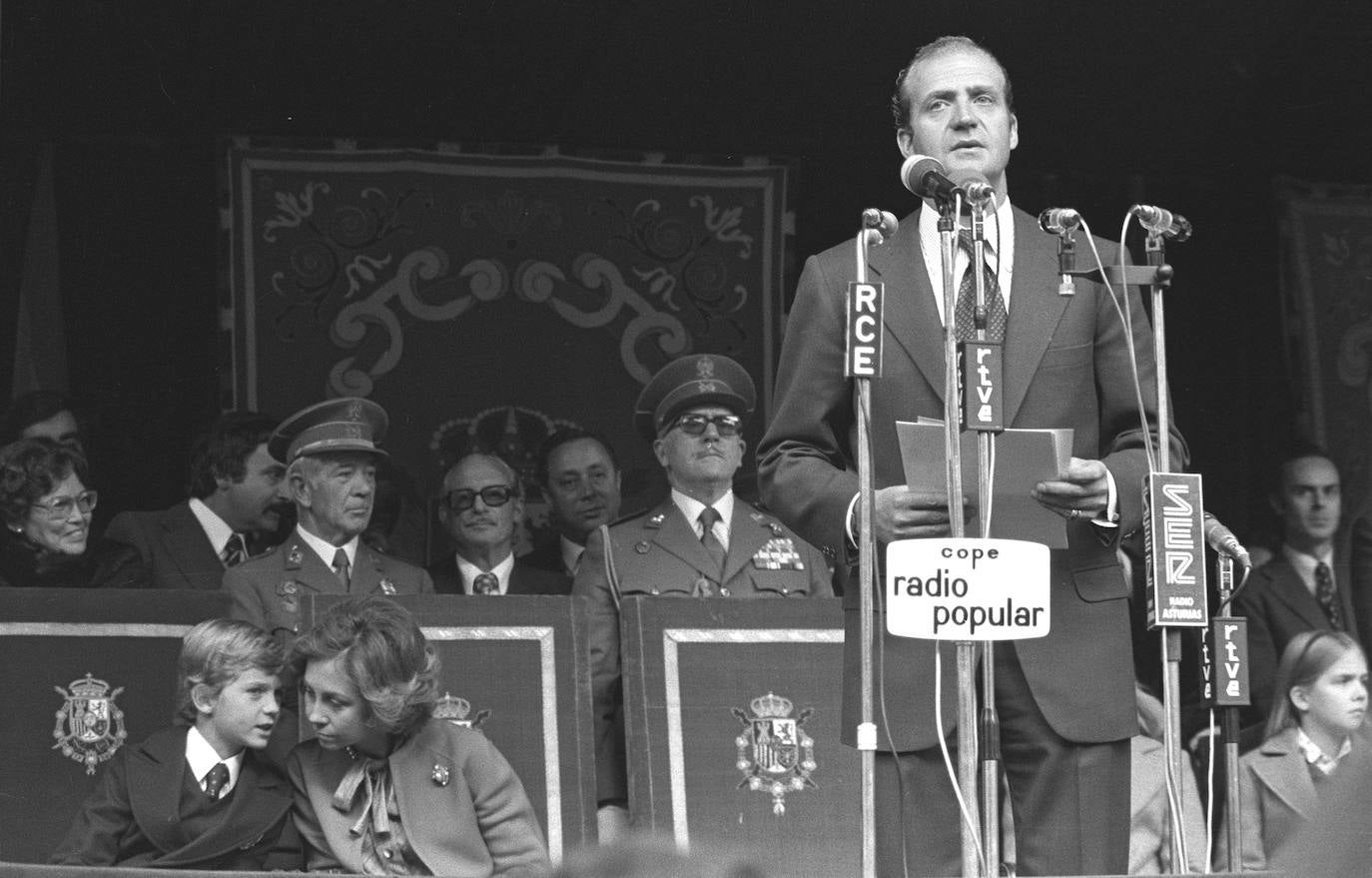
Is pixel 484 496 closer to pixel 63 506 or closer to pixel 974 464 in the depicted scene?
pixel 63 506

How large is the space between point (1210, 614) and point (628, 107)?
4.46 meters

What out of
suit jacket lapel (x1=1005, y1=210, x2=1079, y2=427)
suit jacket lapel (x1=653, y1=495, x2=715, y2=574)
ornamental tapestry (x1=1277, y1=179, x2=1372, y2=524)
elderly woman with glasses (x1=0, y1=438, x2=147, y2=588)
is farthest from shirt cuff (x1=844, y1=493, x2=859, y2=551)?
ornamental tapestry (x1=1277, y1=179, x2=1372, y2=524)

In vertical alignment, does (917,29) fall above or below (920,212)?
above

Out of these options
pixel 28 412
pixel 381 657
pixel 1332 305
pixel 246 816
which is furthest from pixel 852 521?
pixel 1332 305

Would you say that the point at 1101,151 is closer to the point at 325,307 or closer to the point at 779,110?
the point at 779,110

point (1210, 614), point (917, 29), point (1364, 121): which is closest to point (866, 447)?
point (1210, 614)

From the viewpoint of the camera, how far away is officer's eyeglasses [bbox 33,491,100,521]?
552 centimetres

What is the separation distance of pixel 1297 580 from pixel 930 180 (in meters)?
4.48

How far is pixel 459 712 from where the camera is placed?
16.3 feet

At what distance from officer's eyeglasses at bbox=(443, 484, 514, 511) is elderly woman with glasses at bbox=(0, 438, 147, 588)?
3.28 ft

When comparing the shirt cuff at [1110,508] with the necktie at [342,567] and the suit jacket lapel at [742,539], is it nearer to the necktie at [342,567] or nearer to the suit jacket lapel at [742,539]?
the suit jacket lapel at [742,539]

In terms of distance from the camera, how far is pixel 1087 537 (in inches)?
122

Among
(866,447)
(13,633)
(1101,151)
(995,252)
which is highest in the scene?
(1101,151)

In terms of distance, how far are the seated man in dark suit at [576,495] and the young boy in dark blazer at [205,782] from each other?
80.6 inches
